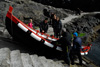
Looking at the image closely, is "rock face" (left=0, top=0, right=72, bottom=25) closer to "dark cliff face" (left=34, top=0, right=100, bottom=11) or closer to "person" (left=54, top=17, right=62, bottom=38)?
"person" (left=54, top=17, right=62, bottom=38)

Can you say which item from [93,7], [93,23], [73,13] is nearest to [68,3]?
[93,7]

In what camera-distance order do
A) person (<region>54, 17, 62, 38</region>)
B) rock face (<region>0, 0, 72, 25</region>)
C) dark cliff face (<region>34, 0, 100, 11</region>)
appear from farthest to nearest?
1. dark cliff face (<region>34, 0, 100, 11</region>)
2. rock face (<region>0, 0, 72, 25</region>)
3. person (<region>54, 17, 62, 38</region>)

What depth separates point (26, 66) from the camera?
11.8 feet

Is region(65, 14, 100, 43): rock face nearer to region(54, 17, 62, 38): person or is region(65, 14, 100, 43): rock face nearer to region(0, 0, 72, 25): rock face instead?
region(0, 0, 72, 25): rock face

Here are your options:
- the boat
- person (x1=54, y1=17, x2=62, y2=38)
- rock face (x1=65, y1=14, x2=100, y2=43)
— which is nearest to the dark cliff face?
rock face (x1=65, y1=14, x2=100, y2=43)

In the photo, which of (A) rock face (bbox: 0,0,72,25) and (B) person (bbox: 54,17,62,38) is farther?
(A) rock face (bbox: 0,0,72,25)

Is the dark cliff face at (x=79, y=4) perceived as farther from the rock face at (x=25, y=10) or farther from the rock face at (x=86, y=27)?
the rock face at (x=25, y=10)

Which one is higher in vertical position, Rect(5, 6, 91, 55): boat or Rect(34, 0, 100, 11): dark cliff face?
Rect(34, 0, 100, 11): dark cliff face

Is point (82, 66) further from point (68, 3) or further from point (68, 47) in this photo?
point (68, 3)

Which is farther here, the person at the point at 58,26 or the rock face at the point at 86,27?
the rock face at the point at 86,27

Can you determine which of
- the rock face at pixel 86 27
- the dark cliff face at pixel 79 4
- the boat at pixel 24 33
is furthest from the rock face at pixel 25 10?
the dark cliff face at pixel 79 4

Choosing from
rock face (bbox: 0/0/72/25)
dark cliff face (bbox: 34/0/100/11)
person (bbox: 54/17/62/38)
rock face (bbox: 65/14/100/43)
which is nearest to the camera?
person (bbox: 54/17/62/38)

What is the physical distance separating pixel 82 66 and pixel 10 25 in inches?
163

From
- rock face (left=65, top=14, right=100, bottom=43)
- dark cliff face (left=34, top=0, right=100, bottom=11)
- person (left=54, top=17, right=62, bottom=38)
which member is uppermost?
dark cliff face (left=34, top=0, right=100, bottom=11)
